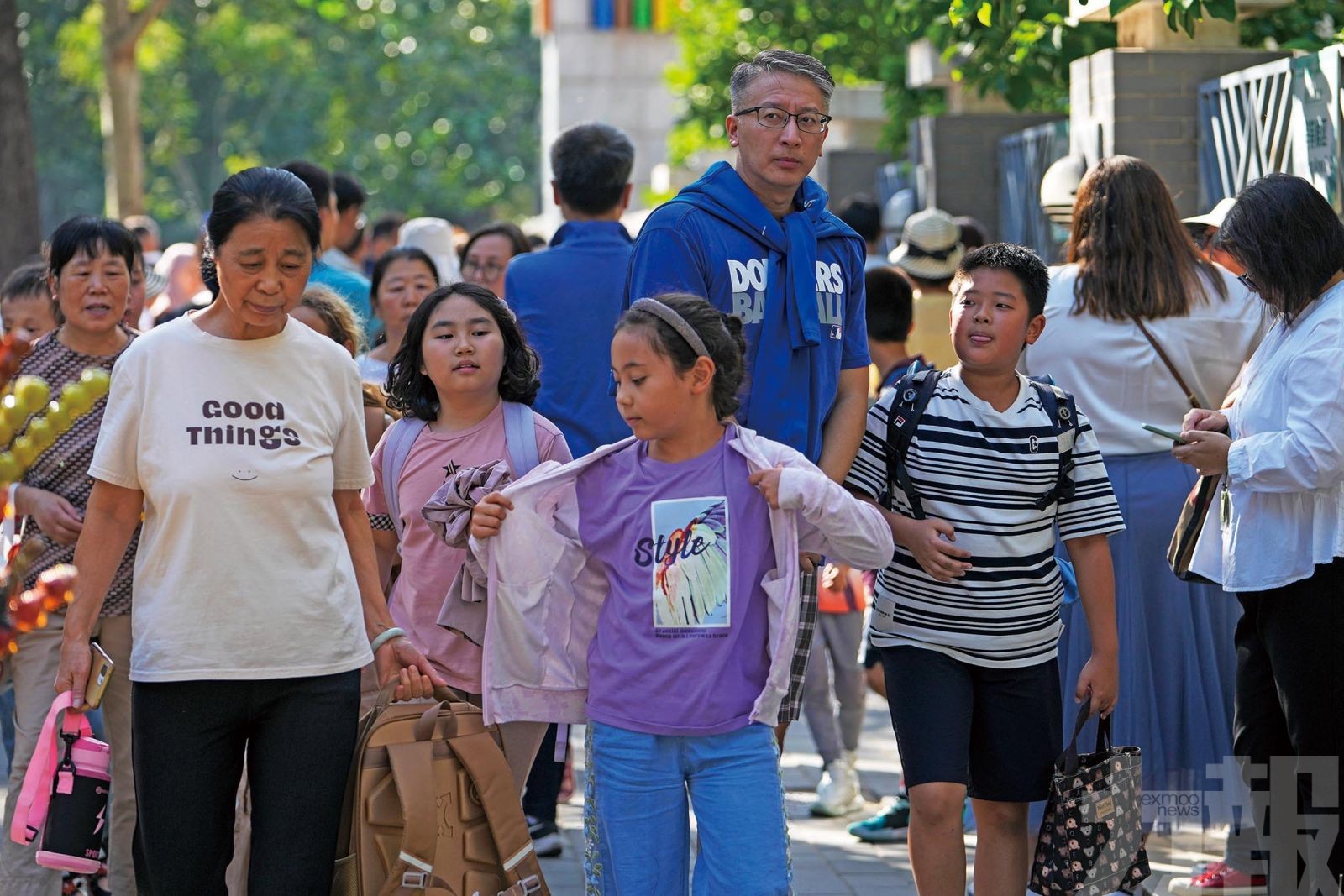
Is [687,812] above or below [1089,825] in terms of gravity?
above

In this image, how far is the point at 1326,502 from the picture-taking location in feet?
14.6

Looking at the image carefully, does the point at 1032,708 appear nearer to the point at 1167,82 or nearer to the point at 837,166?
the point at 1167,82

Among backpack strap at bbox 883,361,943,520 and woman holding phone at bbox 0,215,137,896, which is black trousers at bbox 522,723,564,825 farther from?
backpack strap at bbox 883,361,943,520

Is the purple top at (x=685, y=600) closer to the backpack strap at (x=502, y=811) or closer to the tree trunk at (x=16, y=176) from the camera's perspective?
the backpack strap at (x=502, y=811)

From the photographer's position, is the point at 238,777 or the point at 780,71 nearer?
the point at 238,777

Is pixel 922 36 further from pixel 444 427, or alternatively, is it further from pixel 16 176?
pixel 444 427

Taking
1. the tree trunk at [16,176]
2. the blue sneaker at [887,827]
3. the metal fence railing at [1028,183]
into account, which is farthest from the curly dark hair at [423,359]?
the tree trunk at [16,176]

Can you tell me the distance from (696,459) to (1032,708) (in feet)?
3.77

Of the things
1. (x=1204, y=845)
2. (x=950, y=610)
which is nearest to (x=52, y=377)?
(x=950, y=610)

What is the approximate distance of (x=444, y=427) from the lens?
4.71 meters

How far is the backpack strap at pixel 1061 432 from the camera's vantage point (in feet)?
14.5

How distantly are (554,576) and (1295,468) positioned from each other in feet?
6.07

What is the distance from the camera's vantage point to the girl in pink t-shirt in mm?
4555

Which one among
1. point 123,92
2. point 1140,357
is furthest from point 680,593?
point 123,92
